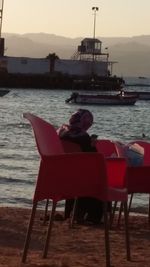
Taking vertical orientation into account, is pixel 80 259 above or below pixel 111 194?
below

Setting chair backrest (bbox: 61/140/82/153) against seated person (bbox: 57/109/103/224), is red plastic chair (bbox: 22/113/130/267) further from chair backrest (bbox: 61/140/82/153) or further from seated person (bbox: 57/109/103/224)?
chair backrest (bbox: 61/140/82/153)

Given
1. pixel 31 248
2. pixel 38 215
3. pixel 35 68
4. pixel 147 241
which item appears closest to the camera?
pixel 31 248

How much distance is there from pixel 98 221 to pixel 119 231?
370mm

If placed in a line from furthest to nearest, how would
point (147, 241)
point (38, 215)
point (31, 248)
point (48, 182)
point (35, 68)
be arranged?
point (35, 68) → point (38, 215) → point (147, 241) → point (31, 248) → point (48, 182)

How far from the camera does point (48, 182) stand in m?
5.41

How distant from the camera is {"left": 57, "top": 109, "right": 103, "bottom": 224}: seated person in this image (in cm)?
708

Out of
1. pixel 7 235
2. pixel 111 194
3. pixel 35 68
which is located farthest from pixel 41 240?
pixel 35 68

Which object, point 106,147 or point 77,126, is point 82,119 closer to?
point 77,126

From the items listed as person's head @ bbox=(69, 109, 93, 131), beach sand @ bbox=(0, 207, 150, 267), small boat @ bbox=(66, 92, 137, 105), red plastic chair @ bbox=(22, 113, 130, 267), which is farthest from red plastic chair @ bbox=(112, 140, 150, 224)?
small boat @ bbox=(66, 92, 137, 105)

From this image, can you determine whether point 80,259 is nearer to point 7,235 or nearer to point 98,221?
point 7,235

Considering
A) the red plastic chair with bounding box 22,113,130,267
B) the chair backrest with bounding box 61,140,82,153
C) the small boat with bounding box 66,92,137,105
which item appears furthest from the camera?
the small boat with bounding box 66,92,137,105

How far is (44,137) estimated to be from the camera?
5.77 meters

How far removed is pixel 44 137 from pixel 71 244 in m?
1.10

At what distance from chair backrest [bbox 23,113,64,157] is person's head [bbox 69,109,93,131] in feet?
3.01
